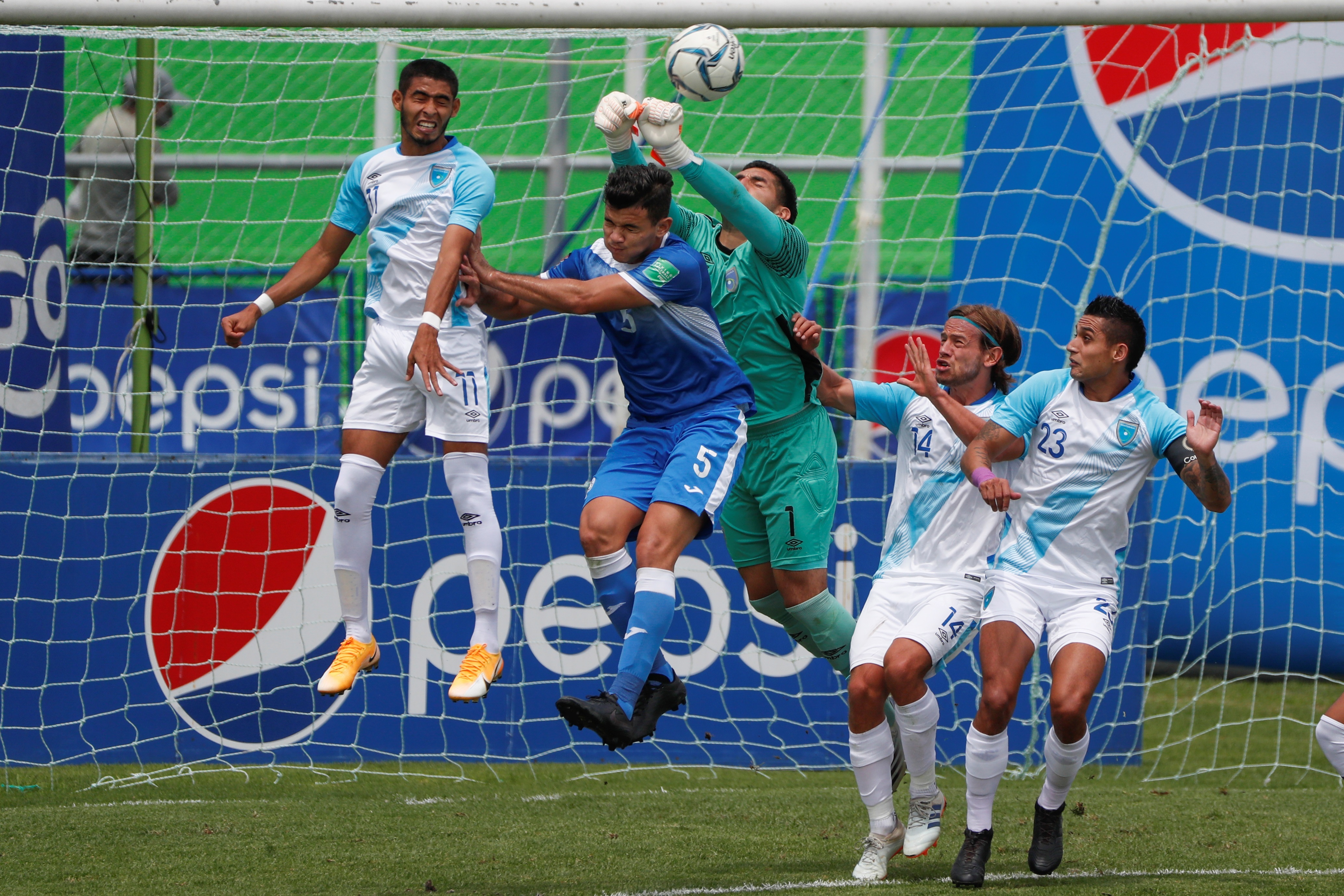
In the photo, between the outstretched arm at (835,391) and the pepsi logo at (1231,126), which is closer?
the outstretched arm at (835,391)

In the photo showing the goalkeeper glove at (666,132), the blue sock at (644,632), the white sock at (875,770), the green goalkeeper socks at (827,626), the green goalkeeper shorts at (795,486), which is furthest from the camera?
the green goalkeeper socks at (827,626)

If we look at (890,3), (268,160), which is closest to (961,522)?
(890,3)

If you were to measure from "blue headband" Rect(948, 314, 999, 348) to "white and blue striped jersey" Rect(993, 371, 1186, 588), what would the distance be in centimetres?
30

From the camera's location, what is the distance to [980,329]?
5.64 meters

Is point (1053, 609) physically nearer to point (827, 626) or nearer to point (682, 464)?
point (827, 626)

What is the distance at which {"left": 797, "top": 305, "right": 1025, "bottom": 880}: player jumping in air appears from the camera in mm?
5340

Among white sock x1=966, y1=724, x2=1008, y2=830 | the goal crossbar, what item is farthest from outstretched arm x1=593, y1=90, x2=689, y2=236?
white sock x1=966, y1=724, x2=1008, y2=830

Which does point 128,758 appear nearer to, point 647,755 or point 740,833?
point 647,755

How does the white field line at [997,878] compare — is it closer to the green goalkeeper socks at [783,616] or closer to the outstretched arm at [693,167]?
the green goalkeeper socks at [783,616]

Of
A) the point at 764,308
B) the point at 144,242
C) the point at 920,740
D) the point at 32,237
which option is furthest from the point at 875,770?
the point at 32,237

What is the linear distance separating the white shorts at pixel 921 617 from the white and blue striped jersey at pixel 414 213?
6.35 ft

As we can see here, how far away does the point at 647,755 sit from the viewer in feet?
26.4

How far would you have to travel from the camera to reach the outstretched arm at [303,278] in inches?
218

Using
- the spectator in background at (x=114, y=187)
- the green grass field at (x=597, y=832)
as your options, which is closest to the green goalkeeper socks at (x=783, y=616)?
the green grass field at (x=597, y=832)
